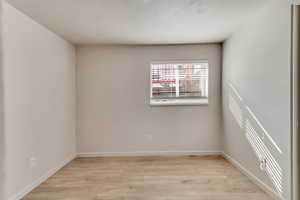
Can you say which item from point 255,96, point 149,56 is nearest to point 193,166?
point 255,96

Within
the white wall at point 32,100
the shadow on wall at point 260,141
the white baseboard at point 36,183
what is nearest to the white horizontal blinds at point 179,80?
the shadow on wall at point 260,141

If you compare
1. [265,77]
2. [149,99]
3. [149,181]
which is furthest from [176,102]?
[265,77]

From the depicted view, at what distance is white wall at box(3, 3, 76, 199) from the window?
184 centimetres

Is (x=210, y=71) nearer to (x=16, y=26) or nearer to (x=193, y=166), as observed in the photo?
(x=193, y=166)

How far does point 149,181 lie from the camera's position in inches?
110

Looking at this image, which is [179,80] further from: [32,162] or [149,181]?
[32,162]

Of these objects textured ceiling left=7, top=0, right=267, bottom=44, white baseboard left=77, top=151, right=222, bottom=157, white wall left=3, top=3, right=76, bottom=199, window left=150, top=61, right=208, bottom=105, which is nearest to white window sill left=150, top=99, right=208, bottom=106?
window left=150, top=61, right=208, bottom=105

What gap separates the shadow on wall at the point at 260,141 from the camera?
2135mm

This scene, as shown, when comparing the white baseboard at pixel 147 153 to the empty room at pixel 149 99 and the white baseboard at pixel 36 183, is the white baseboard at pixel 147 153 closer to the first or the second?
the empty room at pixel 149 99

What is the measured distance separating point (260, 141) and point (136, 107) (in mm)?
2363

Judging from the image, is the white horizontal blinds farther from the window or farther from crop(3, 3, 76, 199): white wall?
crop(3, 3, 76, 199): white wall

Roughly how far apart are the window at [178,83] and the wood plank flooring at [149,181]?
131cm

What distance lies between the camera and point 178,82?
4113 mm

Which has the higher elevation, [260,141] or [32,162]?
[260,141]
